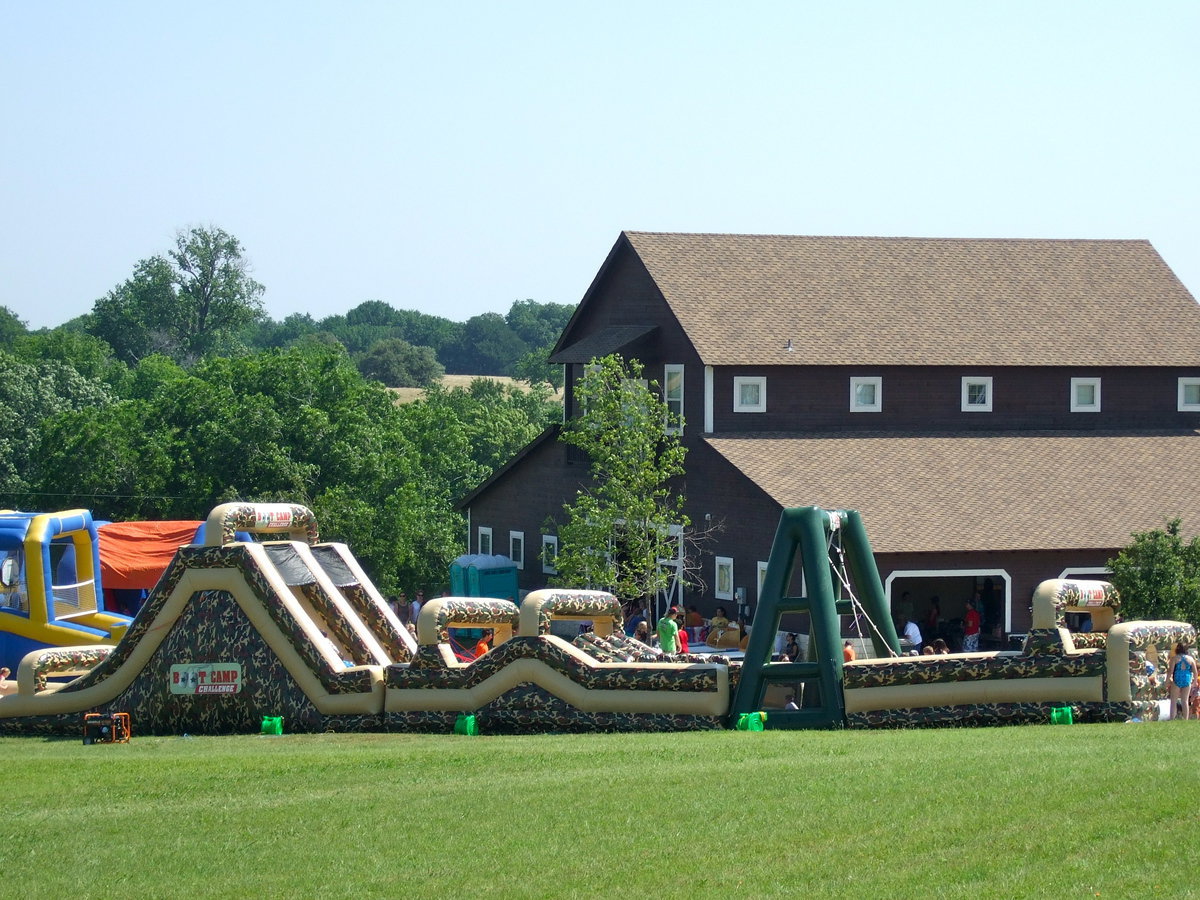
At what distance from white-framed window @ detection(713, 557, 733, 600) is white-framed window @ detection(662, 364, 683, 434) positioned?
384 cm

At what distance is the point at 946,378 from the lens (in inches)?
1593

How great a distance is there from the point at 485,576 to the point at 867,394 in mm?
10658

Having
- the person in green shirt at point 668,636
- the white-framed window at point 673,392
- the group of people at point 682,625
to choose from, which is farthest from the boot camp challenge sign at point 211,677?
the white-framed window at point 673,392

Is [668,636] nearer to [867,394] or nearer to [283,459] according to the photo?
[867,394]

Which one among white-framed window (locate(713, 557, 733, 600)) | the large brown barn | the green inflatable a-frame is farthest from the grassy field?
white-framed window (locate(713, 557, 733, 600))

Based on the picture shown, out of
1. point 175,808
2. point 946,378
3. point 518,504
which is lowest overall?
point 175,808

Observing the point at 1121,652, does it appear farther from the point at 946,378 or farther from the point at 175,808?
the point at 946,378

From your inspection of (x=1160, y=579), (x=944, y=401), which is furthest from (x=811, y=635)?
(x=944, y=401)

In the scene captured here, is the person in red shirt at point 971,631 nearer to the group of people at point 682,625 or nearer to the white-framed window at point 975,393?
the group of people at point 682,625

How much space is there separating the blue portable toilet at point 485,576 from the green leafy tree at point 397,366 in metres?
112

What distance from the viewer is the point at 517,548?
44.3 meters

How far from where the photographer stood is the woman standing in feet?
74.6

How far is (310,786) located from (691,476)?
21.4m

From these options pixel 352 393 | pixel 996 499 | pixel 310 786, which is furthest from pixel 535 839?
pixel 352 393
